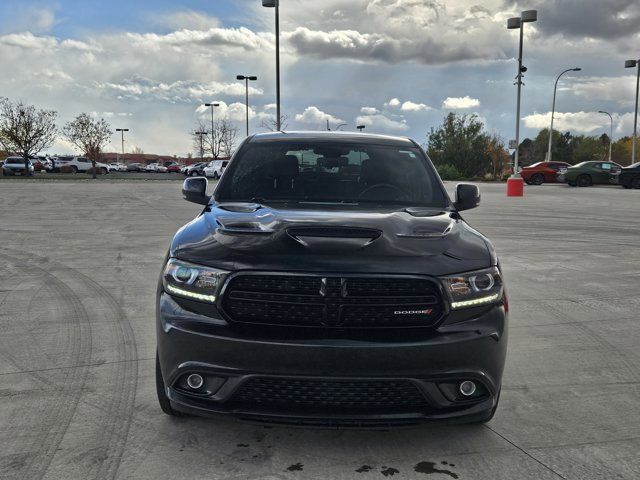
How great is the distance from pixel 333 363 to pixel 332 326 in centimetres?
17

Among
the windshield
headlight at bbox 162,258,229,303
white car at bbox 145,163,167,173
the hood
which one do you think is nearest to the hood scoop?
the hood

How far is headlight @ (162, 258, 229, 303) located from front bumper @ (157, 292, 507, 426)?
0.29ft

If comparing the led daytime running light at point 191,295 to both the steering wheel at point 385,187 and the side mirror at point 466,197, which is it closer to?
the steering wheel at point 385,187

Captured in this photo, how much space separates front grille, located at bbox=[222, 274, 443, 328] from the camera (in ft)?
9.25

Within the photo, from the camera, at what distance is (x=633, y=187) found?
32219 millimetres

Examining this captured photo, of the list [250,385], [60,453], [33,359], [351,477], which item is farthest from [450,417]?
[33,359]

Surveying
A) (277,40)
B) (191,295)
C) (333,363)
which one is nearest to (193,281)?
(191,295)

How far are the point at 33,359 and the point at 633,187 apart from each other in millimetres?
33611

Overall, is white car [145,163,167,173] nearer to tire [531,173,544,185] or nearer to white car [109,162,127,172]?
white car [109,162,127,172]

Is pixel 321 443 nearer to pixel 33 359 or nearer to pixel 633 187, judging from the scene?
pixel 33 359

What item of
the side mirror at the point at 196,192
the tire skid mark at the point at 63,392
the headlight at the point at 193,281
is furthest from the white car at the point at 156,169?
the headlight at the point at 193,281

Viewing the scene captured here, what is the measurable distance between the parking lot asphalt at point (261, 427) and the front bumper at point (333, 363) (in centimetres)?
32

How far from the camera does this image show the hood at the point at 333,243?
9.42 feet

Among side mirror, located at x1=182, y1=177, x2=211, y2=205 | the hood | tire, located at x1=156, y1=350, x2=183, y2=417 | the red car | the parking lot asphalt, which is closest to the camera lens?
the hood
